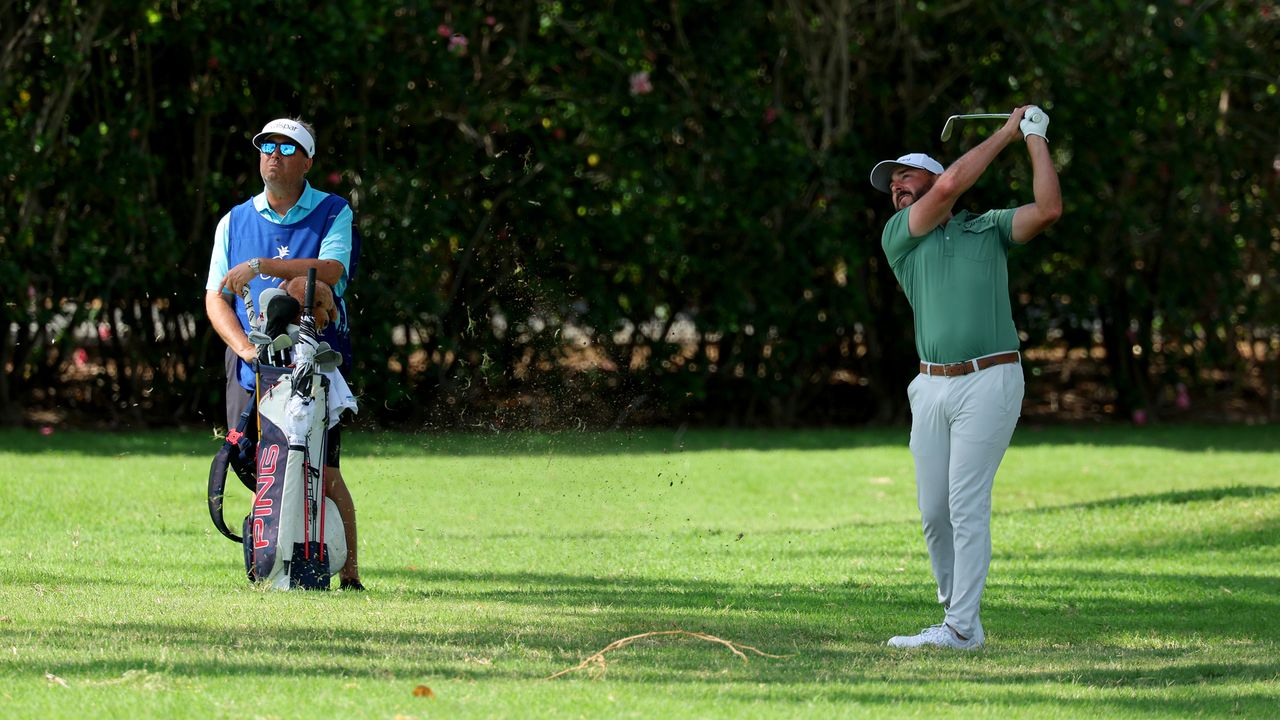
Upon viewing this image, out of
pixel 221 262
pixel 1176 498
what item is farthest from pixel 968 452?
pixel 1176 498

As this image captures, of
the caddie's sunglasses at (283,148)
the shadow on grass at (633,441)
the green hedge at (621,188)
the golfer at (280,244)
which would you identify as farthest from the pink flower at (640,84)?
the caddie's sunglasses at (283,148)

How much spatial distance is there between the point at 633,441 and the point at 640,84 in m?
2.91

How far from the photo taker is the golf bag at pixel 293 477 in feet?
23.3

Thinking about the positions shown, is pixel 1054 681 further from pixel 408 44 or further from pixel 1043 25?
pixel 1043 25

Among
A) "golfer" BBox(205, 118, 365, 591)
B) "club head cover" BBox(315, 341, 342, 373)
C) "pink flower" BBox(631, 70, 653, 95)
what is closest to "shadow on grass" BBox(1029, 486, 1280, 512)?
"pink flower" BBox(631, 70, 653, 95)

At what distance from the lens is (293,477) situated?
280 inches

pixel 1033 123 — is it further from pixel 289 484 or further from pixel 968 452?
pixel 289 484

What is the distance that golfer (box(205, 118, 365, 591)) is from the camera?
7152 mm

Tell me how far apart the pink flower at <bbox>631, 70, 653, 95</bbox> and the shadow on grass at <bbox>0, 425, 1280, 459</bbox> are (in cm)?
279

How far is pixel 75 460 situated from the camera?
487 inches

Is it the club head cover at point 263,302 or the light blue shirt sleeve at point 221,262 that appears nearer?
the club head cover at point 263,302

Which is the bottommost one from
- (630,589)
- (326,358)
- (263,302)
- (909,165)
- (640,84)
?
(630,589)

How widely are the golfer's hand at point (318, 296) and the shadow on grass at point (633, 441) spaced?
16.3 feet

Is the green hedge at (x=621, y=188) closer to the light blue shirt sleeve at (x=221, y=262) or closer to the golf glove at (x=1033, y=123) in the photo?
the light blue shirt sleeve at (x=221, y=262)
